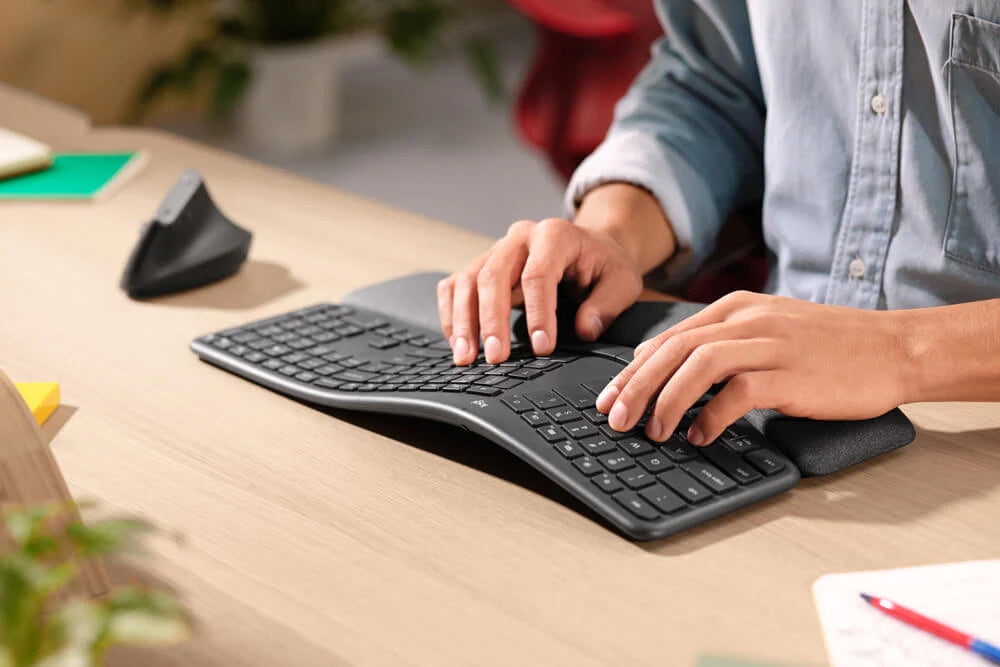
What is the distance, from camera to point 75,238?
1.07 meters

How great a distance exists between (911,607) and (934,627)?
0.08 feet

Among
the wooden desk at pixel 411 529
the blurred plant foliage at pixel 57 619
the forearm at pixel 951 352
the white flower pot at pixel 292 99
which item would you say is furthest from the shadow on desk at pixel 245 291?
the white flower pot at pixel 292 99

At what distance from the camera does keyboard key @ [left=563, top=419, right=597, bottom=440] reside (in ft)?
2.17

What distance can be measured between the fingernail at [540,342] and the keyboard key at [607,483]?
17 cm

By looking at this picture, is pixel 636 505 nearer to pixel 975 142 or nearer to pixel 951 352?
pixel 951 352

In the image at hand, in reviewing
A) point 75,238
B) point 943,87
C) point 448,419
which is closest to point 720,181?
point 943,87

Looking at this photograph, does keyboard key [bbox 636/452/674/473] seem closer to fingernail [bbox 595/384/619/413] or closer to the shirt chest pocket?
fingernail [bbox 595/384/619/413]

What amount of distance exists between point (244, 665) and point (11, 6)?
124 inches

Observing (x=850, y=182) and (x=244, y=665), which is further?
(x=850, y=182)

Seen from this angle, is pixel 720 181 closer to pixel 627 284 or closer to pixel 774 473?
pixel 627 284

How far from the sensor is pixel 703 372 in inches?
26.3

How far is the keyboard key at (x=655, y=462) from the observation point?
0.64 meters

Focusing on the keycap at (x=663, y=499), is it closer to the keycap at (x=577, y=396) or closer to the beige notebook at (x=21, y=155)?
the keycap at (x=577, y=396)

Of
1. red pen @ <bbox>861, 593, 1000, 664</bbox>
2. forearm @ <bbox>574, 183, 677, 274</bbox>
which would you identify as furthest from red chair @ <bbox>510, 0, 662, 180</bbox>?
red pen @ <bbox>861, 593, 1000, 664</bbox>
